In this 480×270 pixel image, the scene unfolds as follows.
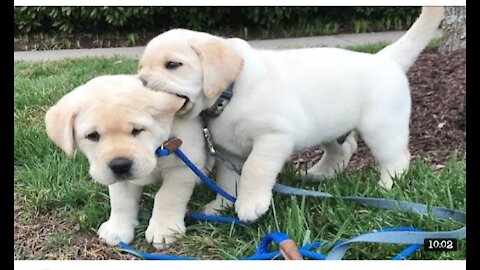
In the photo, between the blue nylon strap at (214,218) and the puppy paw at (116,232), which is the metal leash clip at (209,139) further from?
the puppy paw at (116,232)

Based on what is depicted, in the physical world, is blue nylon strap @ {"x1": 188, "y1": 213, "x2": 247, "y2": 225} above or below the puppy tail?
below

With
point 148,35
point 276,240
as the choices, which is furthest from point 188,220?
point 148,35

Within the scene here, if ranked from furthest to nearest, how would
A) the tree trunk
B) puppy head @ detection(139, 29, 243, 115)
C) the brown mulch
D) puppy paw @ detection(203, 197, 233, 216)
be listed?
the tree trunk < the brown mulch < puppy paw @ detection(203, 197, 233, 216) < puppy head @ detection(139, 29, 243, 115)

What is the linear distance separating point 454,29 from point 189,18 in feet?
5.88

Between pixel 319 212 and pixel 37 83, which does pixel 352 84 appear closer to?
pixel 319 212

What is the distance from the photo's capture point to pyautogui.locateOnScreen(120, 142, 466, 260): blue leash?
1.91 m

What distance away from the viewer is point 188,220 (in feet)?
7.34

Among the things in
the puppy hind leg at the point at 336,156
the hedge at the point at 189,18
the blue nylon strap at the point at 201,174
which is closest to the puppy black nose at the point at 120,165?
the blue nylon strap at the point at 201,174

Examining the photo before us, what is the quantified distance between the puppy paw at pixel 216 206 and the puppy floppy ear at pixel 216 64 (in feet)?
1.39

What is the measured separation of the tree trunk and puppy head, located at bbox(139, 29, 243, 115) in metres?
2.06

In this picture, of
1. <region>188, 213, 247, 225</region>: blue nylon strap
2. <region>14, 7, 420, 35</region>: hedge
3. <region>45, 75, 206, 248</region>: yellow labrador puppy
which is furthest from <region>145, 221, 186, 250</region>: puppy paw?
<region>14, 7, 420, 35</region>: hedge

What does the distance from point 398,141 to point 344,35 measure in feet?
9.19

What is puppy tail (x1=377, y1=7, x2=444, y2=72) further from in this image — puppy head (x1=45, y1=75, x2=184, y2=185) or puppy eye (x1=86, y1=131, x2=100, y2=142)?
puppy eye (x1=86, y1=131, x2=100, y2=142)

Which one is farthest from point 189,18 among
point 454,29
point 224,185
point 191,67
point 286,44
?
point 191,67
